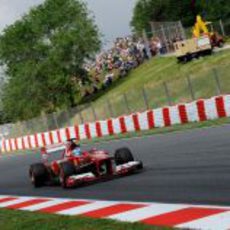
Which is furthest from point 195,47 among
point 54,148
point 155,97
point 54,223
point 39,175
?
point 54,223

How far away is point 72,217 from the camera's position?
8.43 metres

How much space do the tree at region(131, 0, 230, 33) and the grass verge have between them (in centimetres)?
Result: 7855

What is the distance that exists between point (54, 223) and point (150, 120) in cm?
1815

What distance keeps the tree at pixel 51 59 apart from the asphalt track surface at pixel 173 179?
3676 cm

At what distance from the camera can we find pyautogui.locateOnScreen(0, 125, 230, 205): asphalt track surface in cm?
900

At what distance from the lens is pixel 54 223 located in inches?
322

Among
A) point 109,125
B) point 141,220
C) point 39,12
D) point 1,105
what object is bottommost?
point 141,220

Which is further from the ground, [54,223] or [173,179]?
[173,179]

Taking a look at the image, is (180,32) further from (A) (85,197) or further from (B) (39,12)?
(A) (85,197)

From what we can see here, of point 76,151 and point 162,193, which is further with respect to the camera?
point 76,151

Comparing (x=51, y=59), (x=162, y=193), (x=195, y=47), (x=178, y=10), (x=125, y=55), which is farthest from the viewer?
(x=178, y=10)

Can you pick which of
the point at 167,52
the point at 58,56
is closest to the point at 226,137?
the point at 167,52

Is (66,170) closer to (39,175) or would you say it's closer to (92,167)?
(92,167)

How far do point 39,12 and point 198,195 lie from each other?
50878 millimetres
